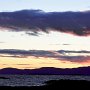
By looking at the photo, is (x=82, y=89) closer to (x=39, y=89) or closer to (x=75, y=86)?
(x=75, y=86)

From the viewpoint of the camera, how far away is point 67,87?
91500 millimetres

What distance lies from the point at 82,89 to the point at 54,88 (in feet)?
19.3

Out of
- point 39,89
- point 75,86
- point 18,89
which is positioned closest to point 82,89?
point 75,86

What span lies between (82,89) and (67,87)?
4.82 metres

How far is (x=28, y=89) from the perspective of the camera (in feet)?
314

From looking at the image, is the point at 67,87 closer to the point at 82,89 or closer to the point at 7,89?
the point at 82,89

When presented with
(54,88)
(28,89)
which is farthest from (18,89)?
(54,88)

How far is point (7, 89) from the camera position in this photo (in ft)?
314

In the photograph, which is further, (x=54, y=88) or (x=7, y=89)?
(x=7, y=89)

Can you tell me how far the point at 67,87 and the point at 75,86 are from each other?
5.86 feet

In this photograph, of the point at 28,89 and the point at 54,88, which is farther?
the point at 28,89

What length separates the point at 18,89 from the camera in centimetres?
9706

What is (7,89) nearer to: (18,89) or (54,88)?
(18,89)

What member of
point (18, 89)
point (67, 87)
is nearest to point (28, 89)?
point (18, 89)
